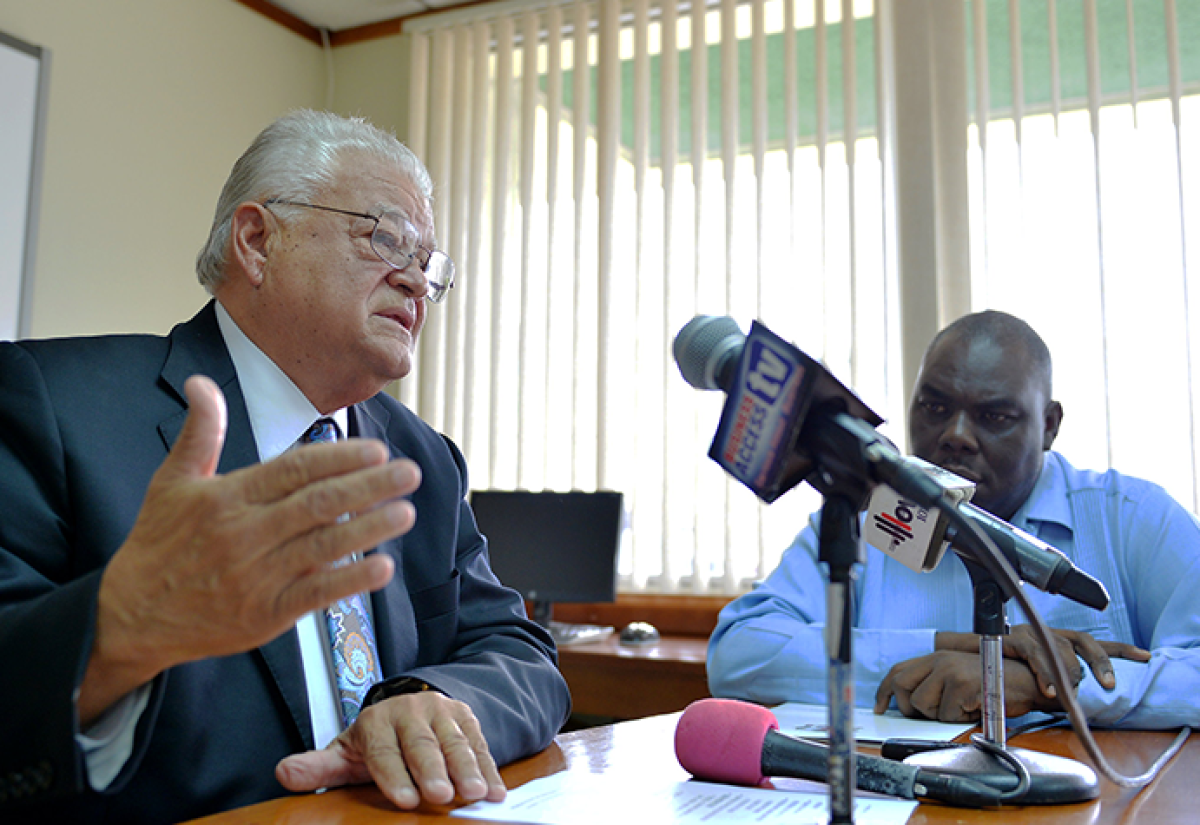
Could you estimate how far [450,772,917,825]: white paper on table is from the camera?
821 mm

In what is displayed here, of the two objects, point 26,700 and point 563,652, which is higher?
point 26,700

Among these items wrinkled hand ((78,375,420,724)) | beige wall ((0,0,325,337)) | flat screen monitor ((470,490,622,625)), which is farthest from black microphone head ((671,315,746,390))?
beige wall ((0,0,325,337))

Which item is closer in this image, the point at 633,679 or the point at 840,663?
the point at 840,663

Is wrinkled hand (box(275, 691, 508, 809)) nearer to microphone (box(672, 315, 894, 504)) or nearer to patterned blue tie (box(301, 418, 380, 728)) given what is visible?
patterned blue tie (box(301, 418, 380, 728))

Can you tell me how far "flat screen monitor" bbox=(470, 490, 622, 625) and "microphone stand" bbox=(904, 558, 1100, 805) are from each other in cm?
229

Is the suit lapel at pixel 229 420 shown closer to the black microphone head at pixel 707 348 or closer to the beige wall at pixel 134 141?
the black microphone head at pixel 707 348

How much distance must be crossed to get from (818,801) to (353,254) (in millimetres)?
972

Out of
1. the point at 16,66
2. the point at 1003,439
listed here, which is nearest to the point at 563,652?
the point at 1003,439

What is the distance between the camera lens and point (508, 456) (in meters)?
3.91

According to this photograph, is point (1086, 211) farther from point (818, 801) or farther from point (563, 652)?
point (818, 801)

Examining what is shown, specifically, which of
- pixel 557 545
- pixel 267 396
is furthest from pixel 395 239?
pixel 557 545

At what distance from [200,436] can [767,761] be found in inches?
24.3

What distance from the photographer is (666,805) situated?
886 mm

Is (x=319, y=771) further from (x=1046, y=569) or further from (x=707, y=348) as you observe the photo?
(x=1046, y=569)
